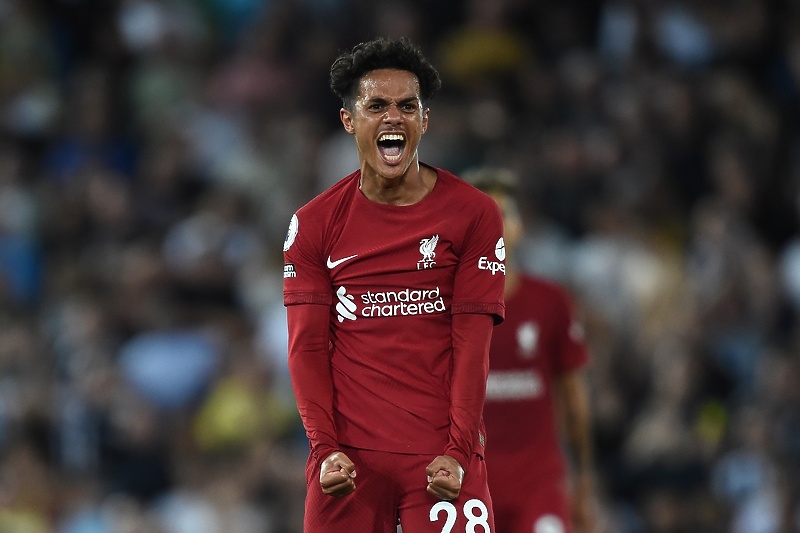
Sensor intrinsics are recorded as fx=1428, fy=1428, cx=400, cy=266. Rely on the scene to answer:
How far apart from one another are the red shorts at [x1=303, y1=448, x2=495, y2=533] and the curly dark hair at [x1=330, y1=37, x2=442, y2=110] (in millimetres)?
1112

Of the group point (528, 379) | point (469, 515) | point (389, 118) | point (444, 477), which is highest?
point (389, 118)

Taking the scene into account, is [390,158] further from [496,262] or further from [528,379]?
[528,379]

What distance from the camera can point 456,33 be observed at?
1120cm

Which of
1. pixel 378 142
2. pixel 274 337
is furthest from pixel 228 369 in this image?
pixel 378 142

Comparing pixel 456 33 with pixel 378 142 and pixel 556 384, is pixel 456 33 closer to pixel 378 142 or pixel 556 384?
pixel 556 384

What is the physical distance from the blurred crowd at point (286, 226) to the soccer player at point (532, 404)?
203 centimetres

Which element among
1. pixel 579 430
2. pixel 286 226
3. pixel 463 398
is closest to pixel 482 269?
pixel 463 398

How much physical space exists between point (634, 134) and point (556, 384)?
377cm

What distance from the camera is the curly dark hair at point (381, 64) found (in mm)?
4402

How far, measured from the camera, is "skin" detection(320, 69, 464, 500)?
166 inches

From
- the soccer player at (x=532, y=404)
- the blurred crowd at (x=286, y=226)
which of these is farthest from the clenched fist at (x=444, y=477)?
the blurred crowd at (x=286, y=226)

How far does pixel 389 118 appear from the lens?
14.3 feet

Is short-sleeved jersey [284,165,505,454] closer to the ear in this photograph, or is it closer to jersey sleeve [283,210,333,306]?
jersey sleeve [283,210,333,306]

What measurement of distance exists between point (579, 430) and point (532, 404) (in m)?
0.33
